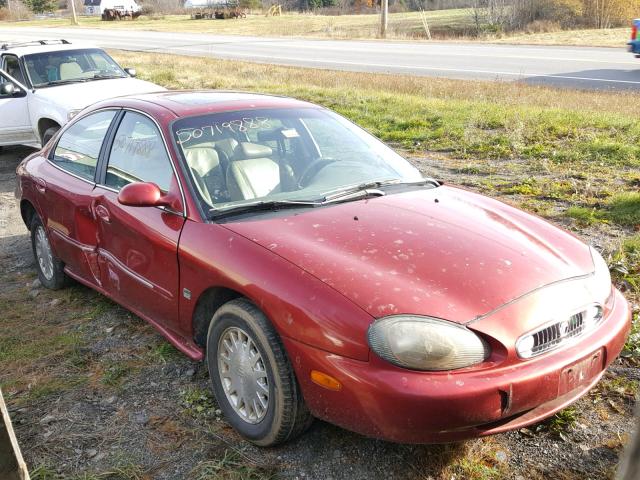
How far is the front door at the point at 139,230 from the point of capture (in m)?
3.49

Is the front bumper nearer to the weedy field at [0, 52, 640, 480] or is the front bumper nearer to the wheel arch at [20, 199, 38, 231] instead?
the weedy field at [0, 52, 640, 480]

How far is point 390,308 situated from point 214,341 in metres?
1.05

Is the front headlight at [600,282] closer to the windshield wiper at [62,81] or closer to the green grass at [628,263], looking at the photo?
the green grass at [628,263]

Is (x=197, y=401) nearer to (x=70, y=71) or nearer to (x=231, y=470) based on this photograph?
(x=231, y=470)

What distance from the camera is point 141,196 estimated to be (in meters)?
3.39

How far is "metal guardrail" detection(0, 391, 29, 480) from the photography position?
210 centimetres

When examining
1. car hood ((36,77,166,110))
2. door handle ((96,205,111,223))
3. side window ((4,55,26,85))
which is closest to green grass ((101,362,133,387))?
door handle ((96,205,111,223))

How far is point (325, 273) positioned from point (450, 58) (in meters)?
19.7

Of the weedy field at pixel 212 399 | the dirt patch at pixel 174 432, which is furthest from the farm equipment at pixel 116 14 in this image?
the dirt patch at pixel 174 432

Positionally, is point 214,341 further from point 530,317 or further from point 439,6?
point 439,6

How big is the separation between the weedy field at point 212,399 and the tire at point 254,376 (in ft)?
0.44

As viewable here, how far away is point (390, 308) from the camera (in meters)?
2.53

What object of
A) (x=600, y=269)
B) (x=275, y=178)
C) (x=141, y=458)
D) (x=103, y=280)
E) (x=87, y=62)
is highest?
(x=87, y=62)

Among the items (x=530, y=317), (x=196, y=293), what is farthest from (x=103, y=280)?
(x=530, y=317)
